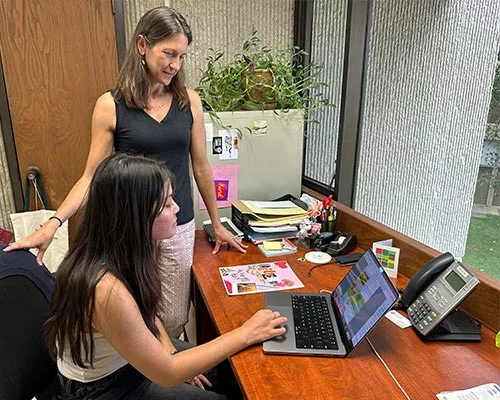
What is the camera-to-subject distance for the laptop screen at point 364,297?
1.03 metres

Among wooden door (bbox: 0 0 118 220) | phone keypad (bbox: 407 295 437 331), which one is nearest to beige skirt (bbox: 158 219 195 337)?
phone keypad (bbox: 407 295 437 331)

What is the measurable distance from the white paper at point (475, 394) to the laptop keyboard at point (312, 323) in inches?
11.0

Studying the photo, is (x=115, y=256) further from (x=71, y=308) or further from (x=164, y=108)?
(x=164, y=108)

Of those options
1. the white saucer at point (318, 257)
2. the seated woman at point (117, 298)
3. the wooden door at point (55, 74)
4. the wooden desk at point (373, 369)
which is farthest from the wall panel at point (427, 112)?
the seated woman at point (117, 298)

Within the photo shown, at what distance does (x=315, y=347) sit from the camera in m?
1.11

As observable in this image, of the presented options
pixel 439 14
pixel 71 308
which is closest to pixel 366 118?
pixel 439 14

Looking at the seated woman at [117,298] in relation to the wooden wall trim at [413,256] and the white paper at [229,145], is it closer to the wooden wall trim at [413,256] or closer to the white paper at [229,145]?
the wooden wall trim at [413,256]

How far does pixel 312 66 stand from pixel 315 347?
1688 millimetres


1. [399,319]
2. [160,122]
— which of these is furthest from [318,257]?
[160,122]

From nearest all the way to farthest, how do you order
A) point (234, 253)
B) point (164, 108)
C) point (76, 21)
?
1. point (164, 108)
2. point (234, 253)
3. point (76, 21)

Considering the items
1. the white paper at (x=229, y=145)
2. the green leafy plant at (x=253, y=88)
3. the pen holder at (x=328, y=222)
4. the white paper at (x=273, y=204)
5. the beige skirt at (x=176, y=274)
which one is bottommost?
the beige skirt at (x=176, y=274)

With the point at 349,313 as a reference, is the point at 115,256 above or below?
above

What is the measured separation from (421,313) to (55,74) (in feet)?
6.52

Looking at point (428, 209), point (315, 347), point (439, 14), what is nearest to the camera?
point (315, 347)
